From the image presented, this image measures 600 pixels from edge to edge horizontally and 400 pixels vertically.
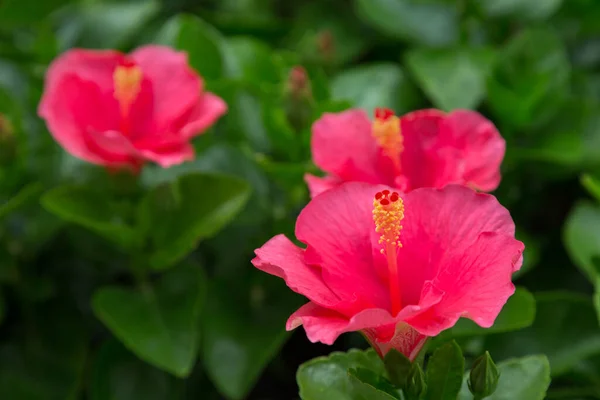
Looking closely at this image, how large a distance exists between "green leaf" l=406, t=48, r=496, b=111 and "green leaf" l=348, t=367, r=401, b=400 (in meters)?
0.55

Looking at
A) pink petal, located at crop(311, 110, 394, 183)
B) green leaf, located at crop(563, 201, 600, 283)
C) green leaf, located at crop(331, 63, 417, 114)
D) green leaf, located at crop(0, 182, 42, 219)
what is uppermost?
pink petal, located at crop(311, 110, 394, 183)

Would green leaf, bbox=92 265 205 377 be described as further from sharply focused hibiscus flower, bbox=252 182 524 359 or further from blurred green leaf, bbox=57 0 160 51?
blurred green leaf, bbox=57 0 160 51

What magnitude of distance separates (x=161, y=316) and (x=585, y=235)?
537 mm

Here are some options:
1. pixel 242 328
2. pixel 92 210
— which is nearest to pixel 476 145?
pixel 242 328

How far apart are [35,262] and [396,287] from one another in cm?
64

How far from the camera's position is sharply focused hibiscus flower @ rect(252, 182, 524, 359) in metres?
0.57

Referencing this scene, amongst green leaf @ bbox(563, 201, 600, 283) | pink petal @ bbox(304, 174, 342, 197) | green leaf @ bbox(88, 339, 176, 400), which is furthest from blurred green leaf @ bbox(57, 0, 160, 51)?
green leaf @ bbox(563, 201, 600, 283)

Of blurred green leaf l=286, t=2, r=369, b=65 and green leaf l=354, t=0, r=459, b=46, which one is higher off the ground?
green leaf l=354, t=0, r=459, b=46

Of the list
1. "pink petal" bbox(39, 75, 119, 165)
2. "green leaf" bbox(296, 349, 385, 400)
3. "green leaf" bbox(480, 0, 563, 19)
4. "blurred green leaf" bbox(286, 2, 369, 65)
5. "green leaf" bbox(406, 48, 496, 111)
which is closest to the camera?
"green leaf" bbox(296, 349, 385, 400)

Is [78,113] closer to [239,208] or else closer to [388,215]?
[239,208]

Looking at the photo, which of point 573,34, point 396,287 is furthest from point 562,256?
point 396,287

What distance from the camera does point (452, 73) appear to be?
1.17 m

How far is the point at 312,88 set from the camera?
3.60 feet

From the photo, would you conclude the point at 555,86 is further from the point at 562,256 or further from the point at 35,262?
the point at 35,262
